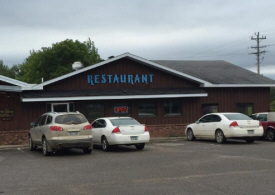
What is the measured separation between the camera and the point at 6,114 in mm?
23766

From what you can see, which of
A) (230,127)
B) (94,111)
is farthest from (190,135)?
(94,111)

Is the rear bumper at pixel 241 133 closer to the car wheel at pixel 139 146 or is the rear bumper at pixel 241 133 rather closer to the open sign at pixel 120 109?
the car wheel at pixel 139 146

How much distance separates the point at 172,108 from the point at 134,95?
3.26 m

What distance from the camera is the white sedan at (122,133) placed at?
1758 cm

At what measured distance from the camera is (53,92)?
2453 centimetres

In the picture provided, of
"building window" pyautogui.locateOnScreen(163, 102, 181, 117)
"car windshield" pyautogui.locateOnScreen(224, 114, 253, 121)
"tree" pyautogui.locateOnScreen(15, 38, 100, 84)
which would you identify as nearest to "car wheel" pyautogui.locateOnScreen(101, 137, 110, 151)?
"car windshield" pyautogui.locateOnScreen(224, 114, 253, 121)

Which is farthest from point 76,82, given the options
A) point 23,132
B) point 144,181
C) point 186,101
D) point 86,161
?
point 144,181

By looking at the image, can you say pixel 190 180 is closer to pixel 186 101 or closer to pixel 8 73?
pixel 186 101

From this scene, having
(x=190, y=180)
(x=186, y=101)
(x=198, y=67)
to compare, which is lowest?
(x=190, y=180)

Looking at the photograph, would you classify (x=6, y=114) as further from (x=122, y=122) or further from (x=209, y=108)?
(x=209, y=108)

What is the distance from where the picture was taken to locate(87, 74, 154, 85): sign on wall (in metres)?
25.7

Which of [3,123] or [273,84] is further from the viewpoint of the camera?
[273,84]

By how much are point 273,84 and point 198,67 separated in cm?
623

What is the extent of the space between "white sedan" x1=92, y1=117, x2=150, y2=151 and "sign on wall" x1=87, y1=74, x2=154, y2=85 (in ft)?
24.2
